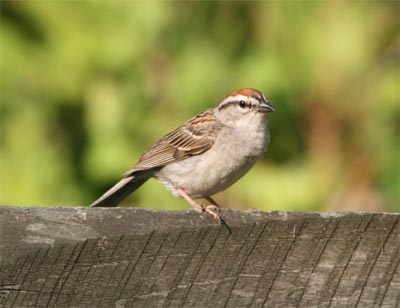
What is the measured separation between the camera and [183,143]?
198 inches

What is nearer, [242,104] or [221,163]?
[221,163]

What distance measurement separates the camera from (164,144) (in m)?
5.02

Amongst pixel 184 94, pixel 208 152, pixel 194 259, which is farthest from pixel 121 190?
pixel 194 259

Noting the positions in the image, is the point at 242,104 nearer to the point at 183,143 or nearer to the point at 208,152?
the point at 208,152

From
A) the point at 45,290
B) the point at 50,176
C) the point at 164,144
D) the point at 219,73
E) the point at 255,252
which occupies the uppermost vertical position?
the point at 255,252

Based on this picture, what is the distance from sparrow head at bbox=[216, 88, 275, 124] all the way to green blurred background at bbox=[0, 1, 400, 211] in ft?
0.53

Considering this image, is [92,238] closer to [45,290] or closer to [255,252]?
[45,290]

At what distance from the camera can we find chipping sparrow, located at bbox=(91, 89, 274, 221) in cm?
469

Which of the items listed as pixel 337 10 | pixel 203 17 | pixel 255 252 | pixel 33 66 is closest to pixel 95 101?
pixel 33 66

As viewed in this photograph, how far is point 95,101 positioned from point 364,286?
266 cm

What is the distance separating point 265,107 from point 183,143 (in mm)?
516

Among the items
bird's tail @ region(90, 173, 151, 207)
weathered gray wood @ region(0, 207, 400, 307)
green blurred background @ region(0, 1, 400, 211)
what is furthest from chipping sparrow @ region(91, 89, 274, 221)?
weathered gray wood @ region(0, 207, 400, 307)

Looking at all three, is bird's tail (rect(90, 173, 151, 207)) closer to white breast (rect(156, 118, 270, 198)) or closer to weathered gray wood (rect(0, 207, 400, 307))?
white breast (rect(156, 118, 270, 198))

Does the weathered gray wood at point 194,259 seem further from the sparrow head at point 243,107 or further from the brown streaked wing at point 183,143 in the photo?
the brown streaked wing at point 183,143
